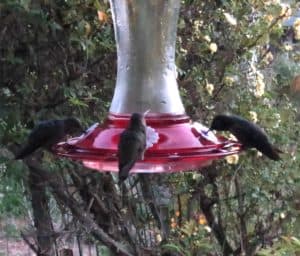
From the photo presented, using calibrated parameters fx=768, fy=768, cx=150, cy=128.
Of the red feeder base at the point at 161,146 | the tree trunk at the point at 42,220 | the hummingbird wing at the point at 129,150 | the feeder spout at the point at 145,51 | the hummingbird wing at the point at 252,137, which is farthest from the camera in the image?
the tree trunk at the point at 42,220

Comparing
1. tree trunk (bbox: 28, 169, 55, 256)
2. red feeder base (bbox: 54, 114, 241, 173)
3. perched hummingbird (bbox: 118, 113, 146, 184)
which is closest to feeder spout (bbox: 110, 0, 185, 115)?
red feeder base (bbox: 54, 114, 241, 173)

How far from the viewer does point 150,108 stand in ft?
5.69

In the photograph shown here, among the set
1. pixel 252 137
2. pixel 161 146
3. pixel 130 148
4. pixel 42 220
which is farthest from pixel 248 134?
pixel 42 220

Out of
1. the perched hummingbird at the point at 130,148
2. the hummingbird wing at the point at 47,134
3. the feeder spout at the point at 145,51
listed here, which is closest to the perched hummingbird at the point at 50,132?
the hummingbird wing at the point at 47,134

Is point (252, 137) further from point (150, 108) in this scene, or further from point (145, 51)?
point (145, 51)

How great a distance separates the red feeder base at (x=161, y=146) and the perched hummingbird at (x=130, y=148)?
70 mm

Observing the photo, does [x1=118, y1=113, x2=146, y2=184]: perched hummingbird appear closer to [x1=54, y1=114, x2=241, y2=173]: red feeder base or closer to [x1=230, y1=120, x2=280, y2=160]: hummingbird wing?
[x1=54, y1=114, x2=241, y2=173]: red feeder base

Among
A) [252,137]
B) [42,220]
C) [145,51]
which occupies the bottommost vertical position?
[42,220]

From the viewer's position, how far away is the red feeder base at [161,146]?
150cm

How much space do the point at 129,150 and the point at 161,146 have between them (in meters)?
0.15

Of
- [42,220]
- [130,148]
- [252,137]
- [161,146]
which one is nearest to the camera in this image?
[130,148]

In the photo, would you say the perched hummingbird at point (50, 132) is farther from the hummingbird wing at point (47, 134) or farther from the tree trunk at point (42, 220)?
the tree trunk at point (42, 220)

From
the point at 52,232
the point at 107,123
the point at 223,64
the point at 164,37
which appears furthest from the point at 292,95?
the point at 107,123

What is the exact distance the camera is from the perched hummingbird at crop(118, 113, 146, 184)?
4.50 feet
